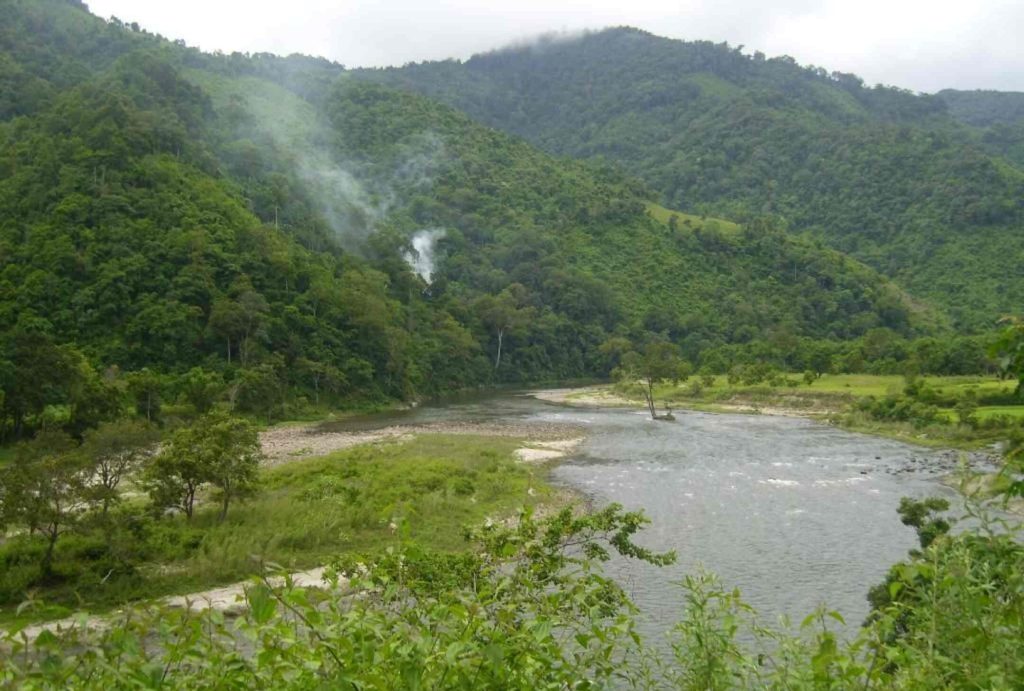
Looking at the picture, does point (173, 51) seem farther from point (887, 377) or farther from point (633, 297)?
point (887, 377)

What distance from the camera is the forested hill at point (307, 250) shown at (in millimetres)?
56188

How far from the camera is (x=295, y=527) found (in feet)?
75.3

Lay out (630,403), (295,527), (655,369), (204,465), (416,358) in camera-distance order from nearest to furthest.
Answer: (204,465) → (295,527) → (655,369) → (630,403) → (416,358)

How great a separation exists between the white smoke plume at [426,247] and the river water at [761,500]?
70309 mm

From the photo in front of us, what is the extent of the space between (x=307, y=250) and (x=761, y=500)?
65474mm

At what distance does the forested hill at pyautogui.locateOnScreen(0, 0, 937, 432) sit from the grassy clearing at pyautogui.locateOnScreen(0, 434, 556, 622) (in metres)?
14.4

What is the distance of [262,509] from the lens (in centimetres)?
2456

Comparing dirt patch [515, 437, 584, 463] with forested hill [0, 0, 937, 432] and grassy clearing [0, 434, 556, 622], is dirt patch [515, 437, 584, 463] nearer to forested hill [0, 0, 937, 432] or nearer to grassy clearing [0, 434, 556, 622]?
grassy clearing [0, 434, 556, 622]

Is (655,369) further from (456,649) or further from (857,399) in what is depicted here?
(456,649)

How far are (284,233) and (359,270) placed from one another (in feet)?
29.8

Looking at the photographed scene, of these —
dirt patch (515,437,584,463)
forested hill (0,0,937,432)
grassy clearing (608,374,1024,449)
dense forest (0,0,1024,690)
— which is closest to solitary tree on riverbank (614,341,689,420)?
dense forest (0,0,1024,690)

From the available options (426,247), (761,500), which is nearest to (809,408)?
(761,500)

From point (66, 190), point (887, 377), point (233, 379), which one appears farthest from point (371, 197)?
point (887, 377)

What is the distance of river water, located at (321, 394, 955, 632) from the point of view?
1858 centimetres
